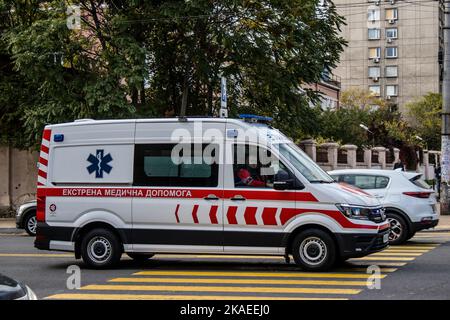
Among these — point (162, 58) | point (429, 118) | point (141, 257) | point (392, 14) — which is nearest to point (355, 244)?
point (141, 257)

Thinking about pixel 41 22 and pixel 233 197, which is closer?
pixel 233 197

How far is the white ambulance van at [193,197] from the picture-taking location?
11430mm

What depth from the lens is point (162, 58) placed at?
2562 centimetres

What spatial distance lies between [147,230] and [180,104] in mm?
15256

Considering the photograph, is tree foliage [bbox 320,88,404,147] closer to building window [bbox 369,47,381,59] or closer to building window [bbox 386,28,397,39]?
building window [bbox 386,28,397,39]

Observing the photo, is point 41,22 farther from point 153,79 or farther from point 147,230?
point 147,230

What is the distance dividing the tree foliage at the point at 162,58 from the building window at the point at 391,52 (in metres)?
59.4

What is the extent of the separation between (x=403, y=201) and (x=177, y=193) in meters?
6.13

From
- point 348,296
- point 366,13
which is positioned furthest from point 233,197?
point 366,13

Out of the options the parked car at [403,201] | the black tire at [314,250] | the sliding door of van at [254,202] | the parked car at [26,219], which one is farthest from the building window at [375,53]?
the black tire at [314,250]

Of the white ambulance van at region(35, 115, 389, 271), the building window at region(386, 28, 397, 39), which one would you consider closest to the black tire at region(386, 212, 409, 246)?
the white ambulance van at region(35, 115, 389, 271)

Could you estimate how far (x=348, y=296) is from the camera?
30.3 feet

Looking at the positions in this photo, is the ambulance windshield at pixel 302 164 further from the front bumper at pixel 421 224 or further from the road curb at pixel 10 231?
the road curb at pixel 10 231

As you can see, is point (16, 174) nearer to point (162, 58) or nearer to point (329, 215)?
point (162, 58)
